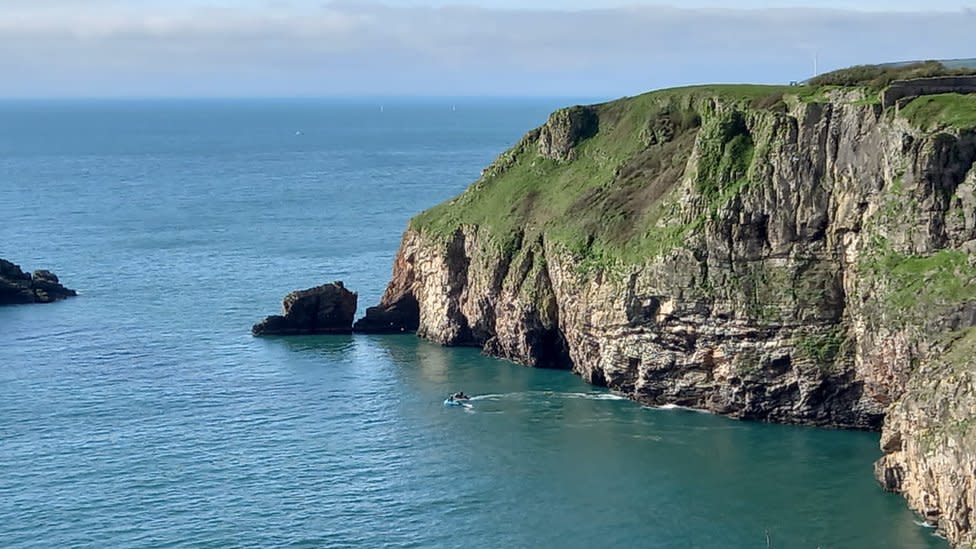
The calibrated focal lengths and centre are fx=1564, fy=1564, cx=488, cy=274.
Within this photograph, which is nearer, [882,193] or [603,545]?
[603,545]

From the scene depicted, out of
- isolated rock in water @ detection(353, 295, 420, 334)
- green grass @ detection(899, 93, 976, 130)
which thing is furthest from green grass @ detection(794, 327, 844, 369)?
isolated rock in water @ detection(353, 295, 420, 334)

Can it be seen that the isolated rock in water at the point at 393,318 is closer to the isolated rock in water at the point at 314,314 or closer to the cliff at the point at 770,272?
the isolated rock in water at the point at 314,314

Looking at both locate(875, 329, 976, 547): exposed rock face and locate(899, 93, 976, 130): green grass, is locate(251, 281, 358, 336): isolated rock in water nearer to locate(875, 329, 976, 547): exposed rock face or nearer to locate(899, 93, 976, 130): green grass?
locate(899, 93, 976, 130): green grass

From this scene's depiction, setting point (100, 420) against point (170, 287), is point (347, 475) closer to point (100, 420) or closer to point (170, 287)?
point (100, 420)

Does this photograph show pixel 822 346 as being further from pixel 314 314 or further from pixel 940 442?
pixel 314 314

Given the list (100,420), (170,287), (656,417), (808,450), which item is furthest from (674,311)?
(170,287)

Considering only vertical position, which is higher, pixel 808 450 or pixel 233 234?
pixel 233 234
